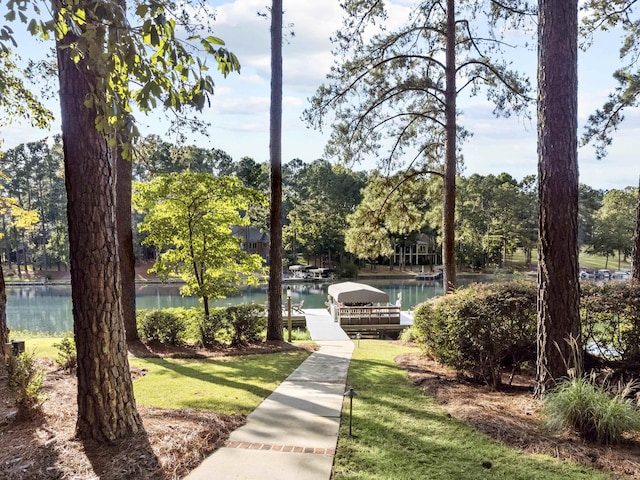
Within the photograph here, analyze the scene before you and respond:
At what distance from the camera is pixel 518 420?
159 inches

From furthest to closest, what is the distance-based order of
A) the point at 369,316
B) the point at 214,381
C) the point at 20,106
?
the point at 369,316
the point at 20,106
the point at 214,381

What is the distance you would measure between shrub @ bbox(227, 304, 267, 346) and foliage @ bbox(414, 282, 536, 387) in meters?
4.79

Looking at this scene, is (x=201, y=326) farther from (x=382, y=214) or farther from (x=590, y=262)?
(x=590, y=262)

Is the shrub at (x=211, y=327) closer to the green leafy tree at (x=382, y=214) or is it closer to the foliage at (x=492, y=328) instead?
the green leafy tree at (x=382, y=214)

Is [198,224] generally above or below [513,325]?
above

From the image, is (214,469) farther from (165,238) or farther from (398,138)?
(398,138)

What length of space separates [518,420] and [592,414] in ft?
2.27

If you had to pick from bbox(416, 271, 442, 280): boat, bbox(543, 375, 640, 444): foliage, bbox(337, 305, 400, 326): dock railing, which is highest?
bbox(543, 375, 640, 444): foliage

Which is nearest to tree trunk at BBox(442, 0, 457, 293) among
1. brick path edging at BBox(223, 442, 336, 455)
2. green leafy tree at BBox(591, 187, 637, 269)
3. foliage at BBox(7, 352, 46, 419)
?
brick path edging at BBox(223, 442, 336, 455)

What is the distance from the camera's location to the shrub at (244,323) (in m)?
9.03

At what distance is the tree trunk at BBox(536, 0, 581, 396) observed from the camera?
441 centimetres

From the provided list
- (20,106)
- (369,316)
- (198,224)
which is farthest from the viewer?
(369,316)

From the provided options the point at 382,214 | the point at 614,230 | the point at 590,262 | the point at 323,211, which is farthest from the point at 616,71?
the point at 590,262

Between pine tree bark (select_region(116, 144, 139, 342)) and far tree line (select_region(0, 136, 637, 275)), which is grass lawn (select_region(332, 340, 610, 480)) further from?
far tree line (select_region(0, 136, 637, 275))
